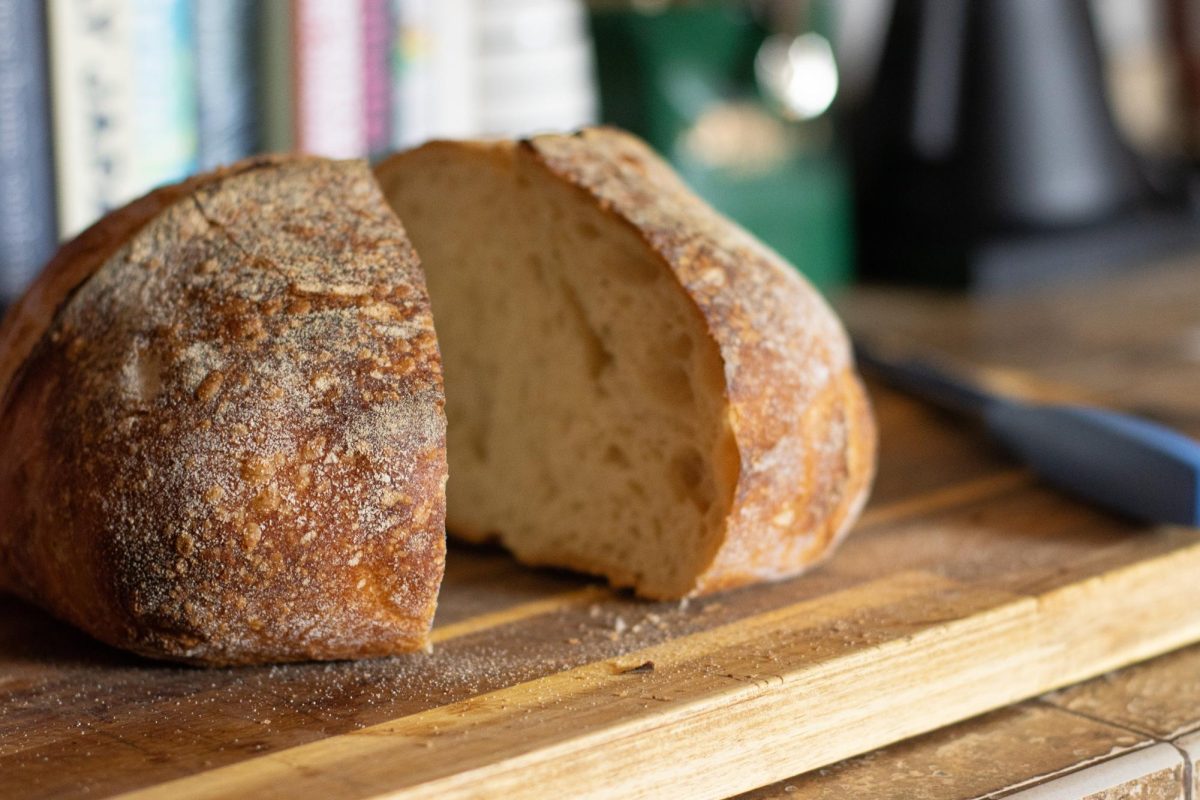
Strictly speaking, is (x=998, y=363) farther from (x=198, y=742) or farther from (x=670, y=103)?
(x=198, y=742)

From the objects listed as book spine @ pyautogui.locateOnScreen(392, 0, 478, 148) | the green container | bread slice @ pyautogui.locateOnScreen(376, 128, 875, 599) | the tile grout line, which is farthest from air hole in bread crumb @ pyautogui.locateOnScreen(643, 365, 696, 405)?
the green container

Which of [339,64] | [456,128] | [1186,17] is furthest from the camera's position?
[1186,17]

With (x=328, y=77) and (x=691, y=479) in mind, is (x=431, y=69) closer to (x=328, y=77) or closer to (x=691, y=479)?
(x=328, y=77)

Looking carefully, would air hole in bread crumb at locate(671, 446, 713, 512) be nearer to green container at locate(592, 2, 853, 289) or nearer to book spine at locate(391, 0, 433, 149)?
book spine at locate(391, 0, 433, 149)

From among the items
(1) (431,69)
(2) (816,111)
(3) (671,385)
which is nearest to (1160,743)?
(3) (671,385)

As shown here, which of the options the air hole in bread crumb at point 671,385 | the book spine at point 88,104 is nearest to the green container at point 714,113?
the book spine at point 88,104

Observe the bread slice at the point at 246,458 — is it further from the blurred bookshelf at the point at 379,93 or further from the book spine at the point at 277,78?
the book spine at the point at 277,78

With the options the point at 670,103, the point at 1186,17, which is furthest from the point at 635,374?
the point at 1186,17

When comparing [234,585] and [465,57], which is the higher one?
[465,57]
